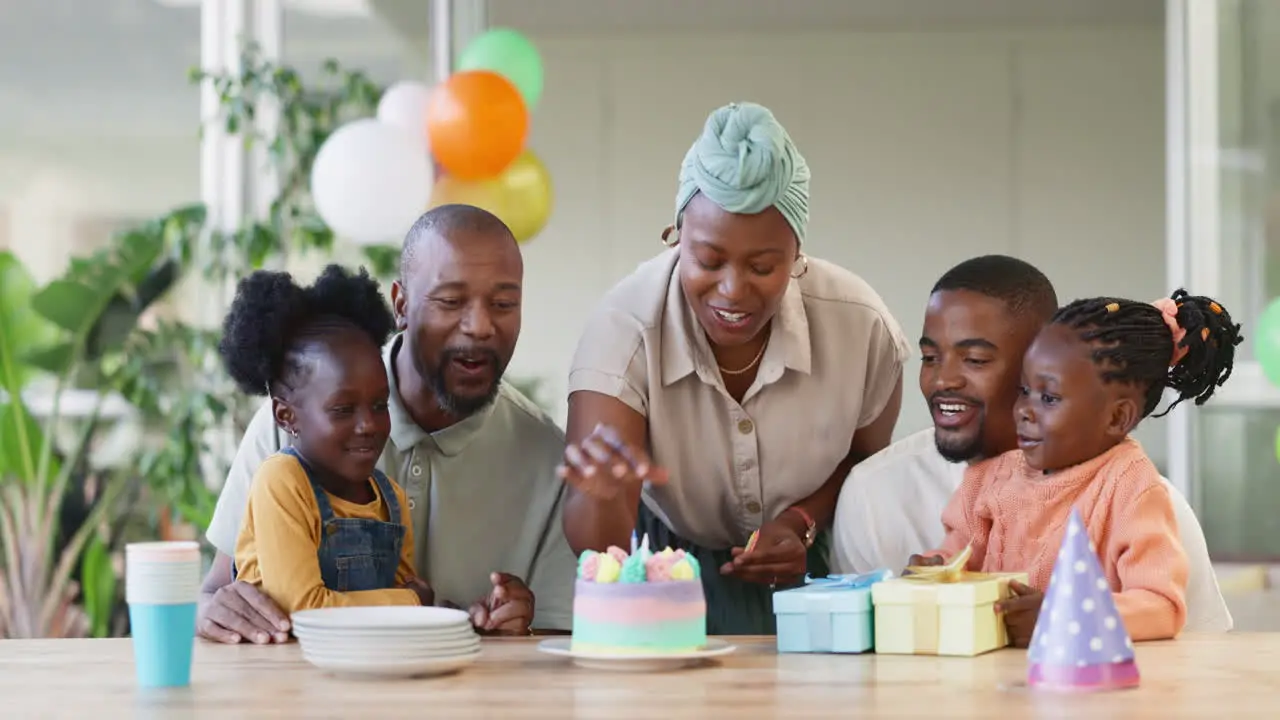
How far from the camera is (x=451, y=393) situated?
262 cm

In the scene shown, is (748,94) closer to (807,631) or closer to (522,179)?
(522,179)

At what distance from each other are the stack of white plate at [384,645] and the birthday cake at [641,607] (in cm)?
15

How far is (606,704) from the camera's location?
5.32 feet

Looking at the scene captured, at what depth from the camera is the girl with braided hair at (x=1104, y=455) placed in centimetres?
206

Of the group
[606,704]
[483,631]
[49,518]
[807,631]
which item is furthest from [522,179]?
[606,704]

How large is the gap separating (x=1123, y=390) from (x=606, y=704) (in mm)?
1008

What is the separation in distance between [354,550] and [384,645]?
60 cm

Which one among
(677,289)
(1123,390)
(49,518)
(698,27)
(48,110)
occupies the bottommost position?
(49,518)

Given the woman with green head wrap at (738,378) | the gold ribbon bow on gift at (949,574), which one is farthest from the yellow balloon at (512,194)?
the gold ribbon bow on gift at (949,574)

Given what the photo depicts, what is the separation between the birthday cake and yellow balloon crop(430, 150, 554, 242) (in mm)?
2936

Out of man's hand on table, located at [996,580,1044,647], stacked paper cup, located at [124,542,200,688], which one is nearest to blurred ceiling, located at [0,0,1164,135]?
stacked paper cup, located at [124,542,200,688]

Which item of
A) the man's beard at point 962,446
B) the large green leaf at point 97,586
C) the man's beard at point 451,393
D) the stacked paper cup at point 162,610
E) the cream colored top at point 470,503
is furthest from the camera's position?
the large green leaf at point 97,586

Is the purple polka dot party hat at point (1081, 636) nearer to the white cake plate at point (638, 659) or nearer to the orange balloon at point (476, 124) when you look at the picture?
the white cake plate at point (638, 659)

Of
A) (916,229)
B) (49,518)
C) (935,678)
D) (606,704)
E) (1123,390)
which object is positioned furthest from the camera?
(916,229)
